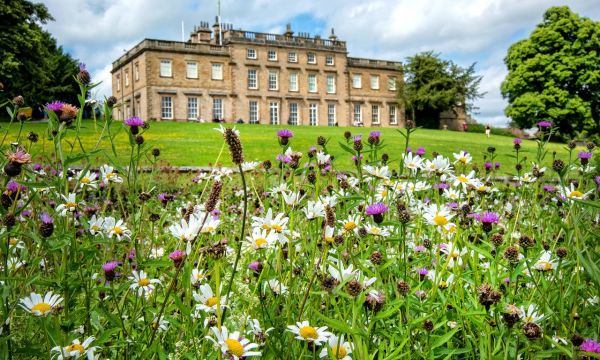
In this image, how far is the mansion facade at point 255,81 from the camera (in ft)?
113

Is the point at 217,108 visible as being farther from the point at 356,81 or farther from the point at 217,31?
the point at 356,81

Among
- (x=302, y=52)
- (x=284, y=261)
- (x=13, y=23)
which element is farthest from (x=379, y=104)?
(x=284, y=261)

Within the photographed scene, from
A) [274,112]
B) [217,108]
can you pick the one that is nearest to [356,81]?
[274,112]

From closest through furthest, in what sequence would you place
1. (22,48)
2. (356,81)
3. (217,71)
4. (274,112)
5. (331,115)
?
(22,48) < (217,71) < (274,112) < (331,115) < (356,81)

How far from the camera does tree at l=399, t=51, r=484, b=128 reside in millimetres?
39812

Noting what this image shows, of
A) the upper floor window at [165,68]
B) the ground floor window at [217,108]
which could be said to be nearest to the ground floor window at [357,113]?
the ground floor window at [217,108]

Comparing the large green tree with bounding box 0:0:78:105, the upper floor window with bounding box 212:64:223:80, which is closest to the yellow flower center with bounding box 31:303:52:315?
the large green tree with bounding box 0:0:78:105

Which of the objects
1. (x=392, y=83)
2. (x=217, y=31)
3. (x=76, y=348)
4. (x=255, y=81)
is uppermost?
(x=217, y=31)

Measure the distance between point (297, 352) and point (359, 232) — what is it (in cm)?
47

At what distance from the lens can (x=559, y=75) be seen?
30250mm

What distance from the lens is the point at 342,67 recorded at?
134 feet

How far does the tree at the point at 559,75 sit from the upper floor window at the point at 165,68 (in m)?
23.0

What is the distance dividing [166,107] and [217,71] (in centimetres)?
466

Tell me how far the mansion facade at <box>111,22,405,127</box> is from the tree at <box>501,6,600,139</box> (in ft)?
41.5
